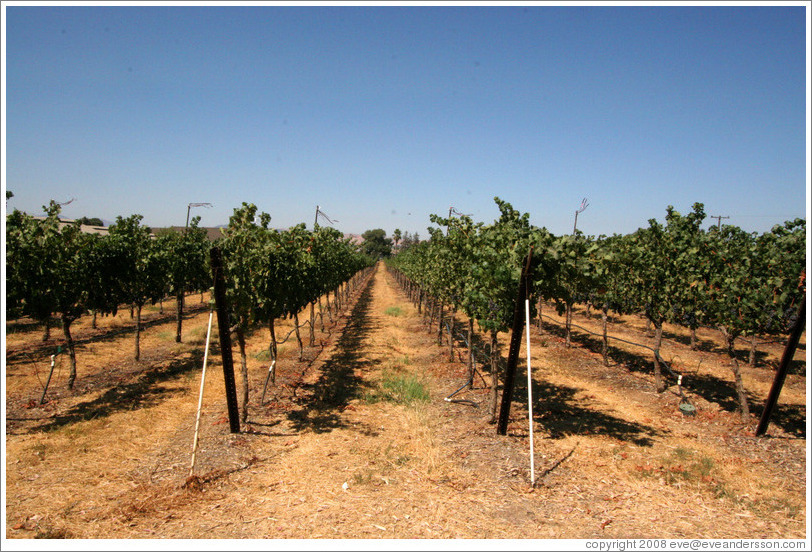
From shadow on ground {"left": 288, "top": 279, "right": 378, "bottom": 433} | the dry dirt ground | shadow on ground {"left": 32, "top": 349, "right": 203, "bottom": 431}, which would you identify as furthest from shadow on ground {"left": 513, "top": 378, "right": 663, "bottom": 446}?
shadow on ground {"left": 32, "top": 349, "right": 203, "bottom": 431}

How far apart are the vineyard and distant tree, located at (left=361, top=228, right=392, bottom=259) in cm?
13923

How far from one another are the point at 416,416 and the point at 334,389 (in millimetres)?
3238

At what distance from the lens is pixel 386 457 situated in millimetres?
8758

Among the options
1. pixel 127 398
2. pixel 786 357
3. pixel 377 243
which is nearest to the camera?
pixel 786 357

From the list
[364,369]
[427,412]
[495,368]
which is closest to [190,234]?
[364,369]

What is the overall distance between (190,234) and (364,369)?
1167 cm

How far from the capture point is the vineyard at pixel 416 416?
6.72 metres

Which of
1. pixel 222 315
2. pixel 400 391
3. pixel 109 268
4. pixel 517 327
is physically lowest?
pixel 400 391

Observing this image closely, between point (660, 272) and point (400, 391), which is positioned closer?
point (660, 272)

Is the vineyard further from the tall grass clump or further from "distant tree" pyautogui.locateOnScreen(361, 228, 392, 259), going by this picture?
"distant tree" pyautogui.locateOnScreen(361, 228, 392, 259)

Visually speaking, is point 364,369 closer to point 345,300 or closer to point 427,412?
point 427,412

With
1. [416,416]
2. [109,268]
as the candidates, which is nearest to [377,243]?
[109,268]

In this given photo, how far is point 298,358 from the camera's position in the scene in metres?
16.8

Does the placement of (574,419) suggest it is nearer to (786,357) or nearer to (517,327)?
(517,327)
